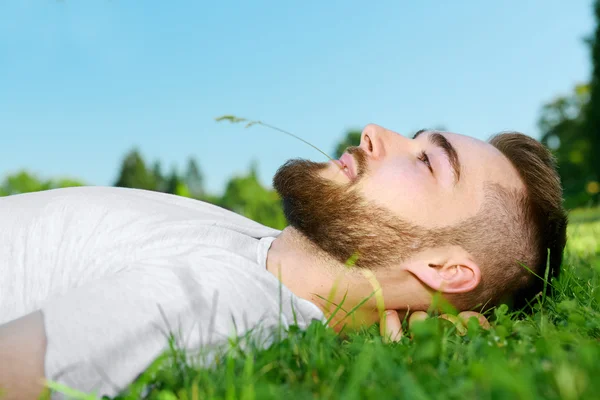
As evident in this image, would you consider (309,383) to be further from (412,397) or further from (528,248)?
(528,248)

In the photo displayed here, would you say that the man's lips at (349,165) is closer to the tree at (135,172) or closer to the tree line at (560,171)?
the tree line at (560,171)

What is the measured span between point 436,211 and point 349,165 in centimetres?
53

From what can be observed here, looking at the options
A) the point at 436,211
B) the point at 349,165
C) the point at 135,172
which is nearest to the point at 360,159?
the point at 349,165

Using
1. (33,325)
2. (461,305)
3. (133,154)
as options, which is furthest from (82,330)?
(133,154)

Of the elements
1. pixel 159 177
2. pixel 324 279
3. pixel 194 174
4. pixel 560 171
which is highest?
pixel 324 279

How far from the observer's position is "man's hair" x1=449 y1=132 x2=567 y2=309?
9.31 ft

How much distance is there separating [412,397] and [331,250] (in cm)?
155

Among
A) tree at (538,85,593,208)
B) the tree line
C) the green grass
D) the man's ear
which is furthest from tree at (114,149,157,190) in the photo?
the green grass

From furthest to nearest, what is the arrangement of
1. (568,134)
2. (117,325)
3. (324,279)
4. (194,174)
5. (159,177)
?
1. (194,174)
2. (159,177)
3. (568,134)
4. (324,279)
5. (117,325)

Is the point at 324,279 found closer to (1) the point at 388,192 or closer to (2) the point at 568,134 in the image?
(1) the point at 388,192

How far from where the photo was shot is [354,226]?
2.74 metres

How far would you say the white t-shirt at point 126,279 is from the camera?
1.85 meters

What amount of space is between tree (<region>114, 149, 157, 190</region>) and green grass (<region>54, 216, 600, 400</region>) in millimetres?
58574

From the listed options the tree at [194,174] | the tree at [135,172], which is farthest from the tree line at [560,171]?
the tree at [194,174]
